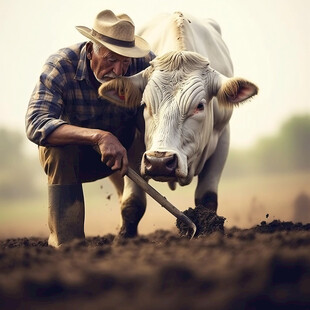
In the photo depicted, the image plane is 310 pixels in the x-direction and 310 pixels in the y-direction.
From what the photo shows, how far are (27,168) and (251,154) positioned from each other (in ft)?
19.5

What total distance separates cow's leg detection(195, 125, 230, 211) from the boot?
56.4 inches

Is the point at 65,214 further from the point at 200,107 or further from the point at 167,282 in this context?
the point at 167,282

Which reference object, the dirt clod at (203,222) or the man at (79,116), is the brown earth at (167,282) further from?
the man at (79,116)

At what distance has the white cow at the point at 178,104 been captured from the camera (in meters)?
4.88

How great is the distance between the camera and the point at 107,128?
224 inches

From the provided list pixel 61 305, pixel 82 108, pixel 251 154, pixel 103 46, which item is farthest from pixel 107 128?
pixel 251 154

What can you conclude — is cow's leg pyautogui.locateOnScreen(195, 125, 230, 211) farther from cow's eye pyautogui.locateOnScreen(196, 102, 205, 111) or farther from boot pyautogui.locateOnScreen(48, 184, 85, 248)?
boot pyautogui.locateOnScreen(48, 184, 85, 248)

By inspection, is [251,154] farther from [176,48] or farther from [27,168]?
[176,48]

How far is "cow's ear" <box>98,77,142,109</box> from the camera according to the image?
5.30 m

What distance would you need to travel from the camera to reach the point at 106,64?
17.8 feet

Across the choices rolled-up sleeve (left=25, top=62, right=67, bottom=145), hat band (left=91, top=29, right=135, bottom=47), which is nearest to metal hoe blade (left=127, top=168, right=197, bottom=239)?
rolled-up sleeve (left=25, top=62, right=67, bottom=145)

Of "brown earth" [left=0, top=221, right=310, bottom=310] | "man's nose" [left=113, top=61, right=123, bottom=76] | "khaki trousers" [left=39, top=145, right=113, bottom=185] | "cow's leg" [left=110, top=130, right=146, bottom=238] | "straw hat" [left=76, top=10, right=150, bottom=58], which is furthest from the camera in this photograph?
"cow's leg" [left=110, top=130, right=146, bottom=238]

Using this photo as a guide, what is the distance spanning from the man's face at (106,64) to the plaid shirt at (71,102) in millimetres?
85

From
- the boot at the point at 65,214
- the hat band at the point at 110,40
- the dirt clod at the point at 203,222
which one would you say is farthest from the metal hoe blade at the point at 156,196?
the hat band at the point at 110,40
